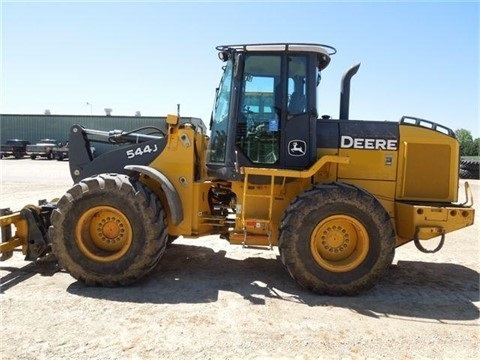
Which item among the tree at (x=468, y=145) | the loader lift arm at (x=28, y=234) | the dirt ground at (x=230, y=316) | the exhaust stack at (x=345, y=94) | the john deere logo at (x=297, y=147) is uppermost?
the tree at (x=468, y=145)

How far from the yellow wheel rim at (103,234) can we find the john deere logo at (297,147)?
2.25 m

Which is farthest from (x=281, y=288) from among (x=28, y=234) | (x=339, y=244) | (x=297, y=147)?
(x=28, y=234)

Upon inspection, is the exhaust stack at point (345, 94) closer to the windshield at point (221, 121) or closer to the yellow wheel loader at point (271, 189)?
the yellow wheel loader at point (271, 189)

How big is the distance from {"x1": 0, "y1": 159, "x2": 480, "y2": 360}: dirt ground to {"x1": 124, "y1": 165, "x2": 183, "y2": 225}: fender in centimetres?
86

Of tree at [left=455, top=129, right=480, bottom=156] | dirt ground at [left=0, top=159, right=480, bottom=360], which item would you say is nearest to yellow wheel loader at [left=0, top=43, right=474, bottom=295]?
dirt ground at [left=0, top=159, right=480, bottom=360]

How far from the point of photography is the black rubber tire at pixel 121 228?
16.4 feet

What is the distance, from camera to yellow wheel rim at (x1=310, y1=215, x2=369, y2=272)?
194 inches

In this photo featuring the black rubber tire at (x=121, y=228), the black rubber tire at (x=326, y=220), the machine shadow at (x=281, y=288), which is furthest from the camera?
the black rubber tire at (x=121, y=228)

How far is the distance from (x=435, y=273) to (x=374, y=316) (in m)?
2.29

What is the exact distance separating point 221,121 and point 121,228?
1957 millimetres

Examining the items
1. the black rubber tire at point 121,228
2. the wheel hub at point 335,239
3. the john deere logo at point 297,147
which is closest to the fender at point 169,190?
the black rubber tire at point 121,228

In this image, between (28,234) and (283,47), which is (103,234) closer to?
(28,234)

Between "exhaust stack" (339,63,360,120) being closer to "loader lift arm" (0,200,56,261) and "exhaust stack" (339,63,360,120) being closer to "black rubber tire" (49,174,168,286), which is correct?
"black rubber tire" (49,174,168,286)

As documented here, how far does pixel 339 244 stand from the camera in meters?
5.10
